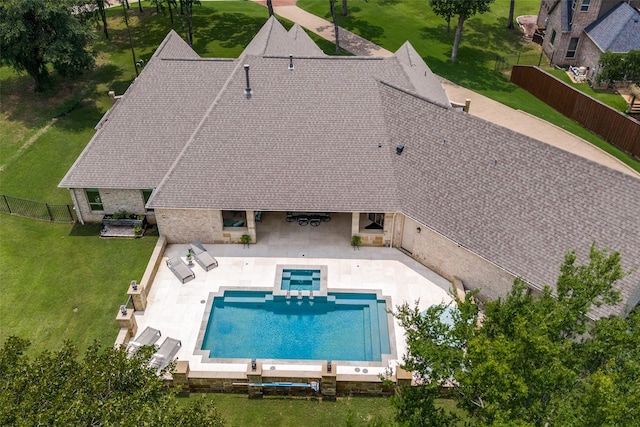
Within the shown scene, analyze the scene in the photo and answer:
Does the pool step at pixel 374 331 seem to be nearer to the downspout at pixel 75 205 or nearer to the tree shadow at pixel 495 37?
the downspout at pixel 75 205

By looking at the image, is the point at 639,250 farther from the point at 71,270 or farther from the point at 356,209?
the point at 71,270

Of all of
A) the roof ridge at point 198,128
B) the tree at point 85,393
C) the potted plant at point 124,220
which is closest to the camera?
the tree at point 85,393

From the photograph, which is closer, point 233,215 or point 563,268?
point 563,268

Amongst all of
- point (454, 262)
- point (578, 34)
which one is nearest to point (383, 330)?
point (454, 262)

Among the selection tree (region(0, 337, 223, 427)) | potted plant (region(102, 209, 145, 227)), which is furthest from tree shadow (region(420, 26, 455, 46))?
tree (region(0, 337, 223, 427))

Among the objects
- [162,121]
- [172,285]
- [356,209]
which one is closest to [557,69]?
[356,209]

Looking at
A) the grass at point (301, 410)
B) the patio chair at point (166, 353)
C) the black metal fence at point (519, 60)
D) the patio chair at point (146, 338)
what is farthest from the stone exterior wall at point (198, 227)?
the black metal fence at point (519, 60)

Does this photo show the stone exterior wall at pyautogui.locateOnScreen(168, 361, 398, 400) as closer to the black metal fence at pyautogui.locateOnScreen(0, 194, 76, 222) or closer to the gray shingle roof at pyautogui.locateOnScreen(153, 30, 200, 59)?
the black metal fence at pyautogui.locateOnScreen(0, 194, 76, 222)
